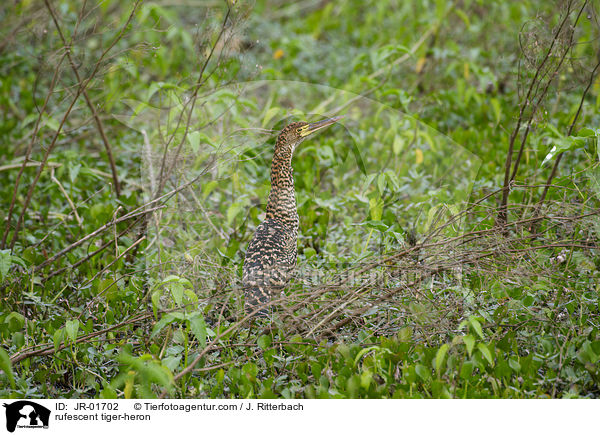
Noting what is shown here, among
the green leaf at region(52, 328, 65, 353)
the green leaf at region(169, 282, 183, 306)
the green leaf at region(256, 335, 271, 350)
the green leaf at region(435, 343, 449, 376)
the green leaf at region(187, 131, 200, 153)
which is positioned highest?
the green leaf at region(187, 131, 200, 153)

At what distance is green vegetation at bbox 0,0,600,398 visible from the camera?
326 cm

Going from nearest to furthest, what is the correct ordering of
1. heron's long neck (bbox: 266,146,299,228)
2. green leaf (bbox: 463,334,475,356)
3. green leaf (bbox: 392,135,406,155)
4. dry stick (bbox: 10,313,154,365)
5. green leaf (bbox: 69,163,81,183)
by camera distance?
green leaf (bbox: 463,334,475,356) < dry stick (bbox: 10,313,154,365) < heron's long neck (bbox: 266,146,299,228) < green leaf (bbox: 69,163,81,183) < green leaf (bbox: 392,135,406,155)

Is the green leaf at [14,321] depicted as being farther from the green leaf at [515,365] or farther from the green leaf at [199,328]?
the green leaf at [515,365]

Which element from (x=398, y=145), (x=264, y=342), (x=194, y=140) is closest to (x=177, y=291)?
(x=264, y=342)

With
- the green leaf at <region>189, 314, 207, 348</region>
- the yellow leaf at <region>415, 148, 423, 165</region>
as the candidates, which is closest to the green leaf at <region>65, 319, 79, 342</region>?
the green leaf at <region>189, 314, 207, 348</region>

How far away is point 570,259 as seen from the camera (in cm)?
388

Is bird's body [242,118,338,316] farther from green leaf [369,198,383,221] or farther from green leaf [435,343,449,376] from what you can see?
green leaf [435,343,449,376]

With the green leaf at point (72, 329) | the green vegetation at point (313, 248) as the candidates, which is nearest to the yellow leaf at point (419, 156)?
the green vegetation at point (313, 248)

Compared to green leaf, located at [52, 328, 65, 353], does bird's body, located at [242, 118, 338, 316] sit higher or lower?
higher

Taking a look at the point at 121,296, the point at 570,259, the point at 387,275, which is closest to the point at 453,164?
Result: the point at 570,259

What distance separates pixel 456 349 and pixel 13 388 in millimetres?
2256
